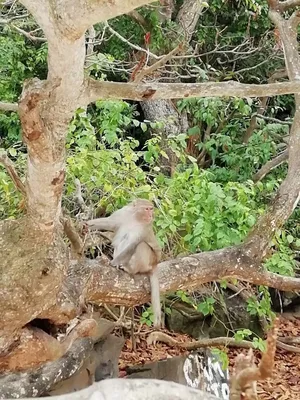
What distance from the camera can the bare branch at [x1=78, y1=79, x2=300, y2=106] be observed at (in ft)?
7.51

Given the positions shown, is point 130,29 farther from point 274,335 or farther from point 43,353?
point 274,335

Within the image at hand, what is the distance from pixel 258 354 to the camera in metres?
6.41

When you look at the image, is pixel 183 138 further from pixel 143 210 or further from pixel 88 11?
pixel 88 11

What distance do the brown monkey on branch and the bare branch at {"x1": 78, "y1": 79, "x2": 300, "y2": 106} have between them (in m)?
1.37

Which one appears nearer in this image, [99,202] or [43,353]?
[43,353]

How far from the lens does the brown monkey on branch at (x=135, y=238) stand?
3.65 metres

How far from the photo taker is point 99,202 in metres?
4.22

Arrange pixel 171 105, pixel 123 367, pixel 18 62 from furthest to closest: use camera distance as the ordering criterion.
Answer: pixel 171 105, pixel 18 62, pixel 123 367

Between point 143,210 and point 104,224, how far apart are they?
1.22 ft

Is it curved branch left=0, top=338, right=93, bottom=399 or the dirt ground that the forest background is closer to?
curved branch left=0, top=338, right=93, bottom=399

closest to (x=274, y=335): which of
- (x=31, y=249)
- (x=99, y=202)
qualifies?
(x=31, y=249)

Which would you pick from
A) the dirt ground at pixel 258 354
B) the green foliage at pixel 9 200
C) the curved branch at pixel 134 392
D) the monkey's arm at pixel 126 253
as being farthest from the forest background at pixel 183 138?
the curved branch at pixel 134 392

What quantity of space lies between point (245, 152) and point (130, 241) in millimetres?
2661

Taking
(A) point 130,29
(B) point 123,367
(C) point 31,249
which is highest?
(A) point 130,29
